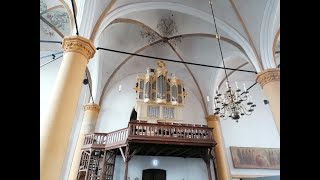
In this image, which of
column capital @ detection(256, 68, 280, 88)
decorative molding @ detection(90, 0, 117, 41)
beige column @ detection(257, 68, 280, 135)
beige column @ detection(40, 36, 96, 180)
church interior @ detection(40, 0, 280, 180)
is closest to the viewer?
beige column @ detection(40, 36, 96, 180)

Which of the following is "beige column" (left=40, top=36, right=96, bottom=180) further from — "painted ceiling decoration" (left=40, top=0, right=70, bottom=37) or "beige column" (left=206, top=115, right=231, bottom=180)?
"beige column" (left=206, top=115, right=231, bottom=180)

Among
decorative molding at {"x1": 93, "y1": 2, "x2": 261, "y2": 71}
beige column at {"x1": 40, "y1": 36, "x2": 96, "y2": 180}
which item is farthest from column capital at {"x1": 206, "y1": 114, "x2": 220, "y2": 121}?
beige column at {"x1": 40, "y1": 36, "x2": 96, "y2": 180}

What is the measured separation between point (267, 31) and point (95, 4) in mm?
6217

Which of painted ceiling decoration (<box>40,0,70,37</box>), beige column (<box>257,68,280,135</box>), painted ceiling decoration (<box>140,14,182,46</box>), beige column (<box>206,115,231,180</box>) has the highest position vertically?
painted ceiling decoration (<box>140,14,182,46</box>)

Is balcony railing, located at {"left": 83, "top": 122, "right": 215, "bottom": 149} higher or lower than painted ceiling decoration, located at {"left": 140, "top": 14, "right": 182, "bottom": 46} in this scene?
lower

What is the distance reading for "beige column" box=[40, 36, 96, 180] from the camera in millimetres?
4578

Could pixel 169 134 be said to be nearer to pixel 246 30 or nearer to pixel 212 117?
pixel 212 117

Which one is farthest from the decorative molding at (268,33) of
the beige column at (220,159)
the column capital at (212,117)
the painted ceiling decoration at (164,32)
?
the column capital at (212,117)

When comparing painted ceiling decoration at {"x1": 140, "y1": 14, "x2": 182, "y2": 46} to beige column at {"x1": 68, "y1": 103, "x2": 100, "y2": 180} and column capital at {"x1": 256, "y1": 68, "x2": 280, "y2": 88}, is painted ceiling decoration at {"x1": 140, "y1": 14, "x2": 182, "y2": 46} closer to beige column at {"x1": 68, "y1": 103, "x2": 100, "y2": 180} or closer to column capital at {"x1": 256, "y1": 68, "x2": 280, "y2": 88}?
beige column at {"x1": 68, "y1": 103, "x2": 100, "y2": 180}

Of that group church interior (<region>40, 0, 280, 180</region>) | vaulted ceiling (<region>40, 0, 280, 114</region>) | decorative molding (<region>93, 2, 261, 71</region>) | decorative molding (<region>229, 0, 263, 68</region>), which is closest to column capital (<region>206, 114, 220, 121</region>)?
church interior (<region>40, 0, 280, 180</region>)

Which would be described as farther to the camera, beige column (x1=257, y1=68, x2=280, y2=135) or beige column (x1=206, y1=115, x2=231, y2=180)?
beige column (x1=206, y1=115, x2=231, y2=180)

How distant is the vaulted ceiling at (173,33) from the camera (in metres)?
8.01

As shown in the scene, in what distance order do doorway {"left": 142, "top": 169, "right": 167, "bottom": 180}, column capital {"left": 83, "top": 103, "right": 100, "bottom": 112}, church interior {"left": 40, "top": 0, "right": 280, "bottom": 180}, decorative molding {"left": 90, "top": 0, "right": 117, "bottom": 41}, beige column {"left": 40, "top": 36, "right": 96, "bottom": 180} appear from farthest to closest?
column capital {"left": 83, "top": 103, "right": 100, "bottom": 112}, doorway {"left": 142, "top": 169, "right": 167, "bottom": 180}, church interior {"left": 40, "top": 0, "right": 280, "bottom": 180}, decorative molding {"left": 90, "top": 0, "right": 117, "bottom": 41}, beige column {"left": 40, "top": 36, "right": 96, "bottom": 180}

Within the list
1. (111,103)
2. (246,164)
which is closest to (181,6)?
(111,103)
